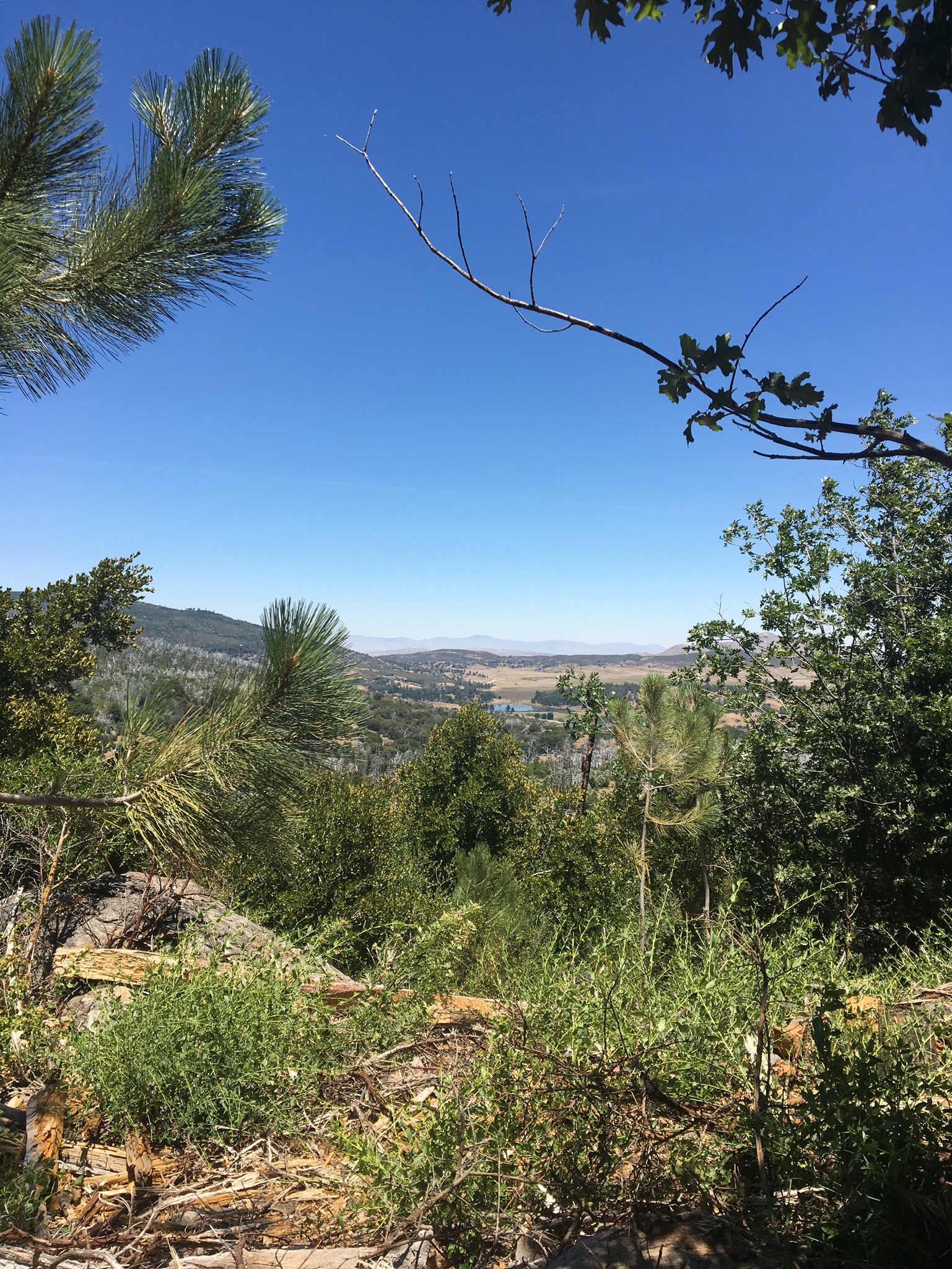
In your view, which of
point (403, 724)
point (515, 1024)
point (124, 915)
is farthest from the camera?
point (403, 724)

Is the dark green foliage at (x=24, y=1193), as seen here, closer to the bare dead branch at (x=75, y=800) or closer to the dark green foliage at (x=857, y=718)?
the bare dead branch at (x=75, y=800)

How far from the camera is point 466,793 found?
42.4 ft

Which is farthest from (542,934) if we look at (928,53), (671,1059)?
(928,53)

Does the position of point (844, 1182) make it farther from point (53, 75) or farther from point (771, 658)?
point (771, 658)

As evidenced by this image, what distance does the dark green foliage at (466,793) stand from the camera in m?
12.8

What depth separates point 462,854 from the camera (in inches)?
448

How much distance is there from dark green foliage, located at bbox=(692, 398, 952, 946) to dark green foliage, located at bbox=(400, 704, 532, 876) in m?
5.10

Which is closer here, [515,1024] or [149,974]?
[515,1024]

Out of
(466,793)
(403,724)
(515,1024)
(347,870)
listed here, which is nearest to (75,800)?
A: (515,1024)

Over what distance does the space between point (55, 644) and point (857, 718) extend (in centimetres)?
1277

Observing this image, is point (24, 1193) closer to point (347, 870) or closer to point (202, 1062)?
point (202, 1062)

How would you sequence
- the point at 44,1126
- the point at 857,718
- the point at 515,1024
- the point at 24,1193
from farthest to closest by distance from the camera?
the point at 857,718
the point at 44,1126
the point at 515,1024
the point at 24,1193

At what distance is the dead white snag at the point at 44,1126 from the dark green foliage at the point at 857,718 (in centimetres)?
564

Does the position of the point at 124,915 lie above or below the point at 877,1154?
below
